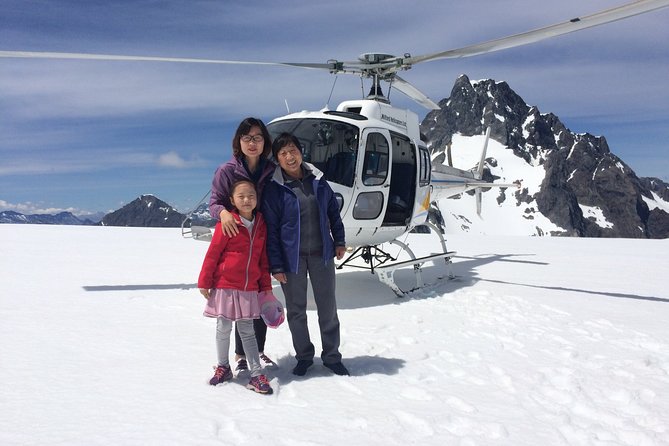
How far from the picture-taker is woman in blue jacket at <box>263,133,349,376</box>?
3.79m

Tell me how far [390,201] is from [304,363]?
12.4 feet

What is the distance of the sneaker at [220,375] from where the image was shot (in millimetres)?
3572

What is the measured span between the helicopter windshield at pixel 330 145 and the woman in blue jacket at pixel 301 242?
219cm

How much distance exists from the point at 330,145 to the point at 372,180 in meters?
0.78

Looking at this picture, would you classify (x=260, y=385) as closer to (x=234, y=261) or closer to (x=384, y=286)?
(x=234, y=261)

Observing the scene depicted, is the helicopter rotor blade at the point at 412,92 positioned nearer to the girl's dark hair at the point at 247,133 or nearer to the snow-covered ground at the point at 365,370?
the snow-covered ground at the point at 365,370

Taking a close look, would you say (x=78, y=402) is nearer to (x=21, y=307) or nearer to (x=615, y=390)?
(x=21, y=307)

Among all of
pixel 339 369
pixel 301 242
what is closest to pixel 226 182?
pixel 301 242

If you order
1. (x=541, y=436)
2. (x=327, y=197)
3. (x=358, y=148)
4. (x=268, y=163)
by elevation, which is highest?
(x=358, y=148)

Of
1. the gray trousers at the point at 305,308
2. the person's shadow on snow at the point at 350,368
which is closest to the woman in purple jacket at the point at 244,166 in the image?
the person's shadow on snow at the point at 350,368

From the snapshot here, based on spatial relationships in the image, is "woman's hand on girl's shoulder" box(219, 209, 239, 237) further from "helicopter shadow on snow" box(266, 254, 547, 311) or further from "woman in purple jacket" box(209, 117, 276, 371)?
"helicopter shadow on snow" box(266, 254, 547, 311)

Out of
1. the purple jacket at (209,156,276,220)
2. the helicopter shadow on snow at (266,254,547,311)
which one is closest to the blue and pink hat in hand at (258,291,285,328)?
the purple jacket at (209,156,276,220)

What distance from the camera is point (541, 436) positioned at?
298 centimetres

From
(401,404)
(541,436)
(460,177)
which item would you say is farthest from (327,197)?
(460,177)
